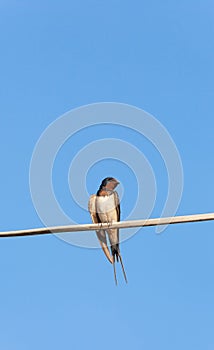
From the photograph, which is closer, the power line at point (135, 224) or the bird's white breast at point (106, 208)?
the power line at point (135, 224)

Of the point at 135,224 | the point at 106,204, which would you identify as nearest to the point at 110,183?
the point at 106,204

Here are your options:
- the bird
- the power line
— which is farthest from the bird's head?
the power line

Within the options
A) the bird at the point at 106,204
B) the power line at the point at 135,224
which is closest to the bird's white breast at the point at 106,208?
the bird at the point at 106,204

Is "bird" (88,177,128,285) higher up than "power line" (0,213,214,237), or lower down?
higher up

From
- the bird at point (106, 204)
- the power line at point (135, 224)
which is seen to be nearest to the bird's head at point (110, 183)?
the bird at point (106, 204)

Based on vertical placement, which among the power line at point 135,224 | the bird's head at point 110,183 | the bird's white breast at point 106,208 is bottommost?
the power line at point 135,224

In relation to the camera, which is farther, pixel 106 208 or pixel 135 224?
pixel 106 208

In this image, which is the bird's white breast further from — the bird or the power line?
the power line

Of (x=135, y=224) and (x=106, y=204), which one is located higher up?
(x=106, y=204)

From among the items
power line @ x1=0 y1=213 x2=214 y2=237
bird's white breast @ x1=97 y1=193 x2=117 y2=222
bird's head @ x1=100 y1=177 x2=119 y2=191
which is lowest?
power line @ x1=0 y1=213 x2=214 y2=237

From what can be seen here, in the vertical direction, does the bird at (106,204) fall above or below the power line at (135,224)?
above

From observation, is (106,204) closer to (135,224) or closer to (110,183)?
(110,183)

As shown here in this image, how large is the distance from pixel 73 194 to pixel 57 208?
57.3 inches

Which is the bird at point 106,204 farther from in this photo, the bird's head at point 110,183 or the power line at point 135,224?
the power line at point 135,224
